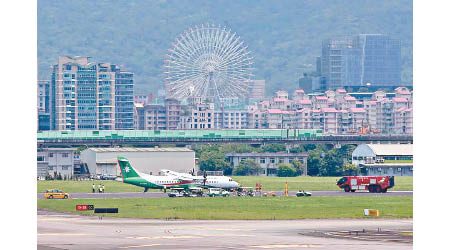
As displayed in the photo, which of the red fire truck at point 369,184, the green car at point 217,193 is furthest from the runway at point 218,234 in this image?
the red fire truck at point 369,184

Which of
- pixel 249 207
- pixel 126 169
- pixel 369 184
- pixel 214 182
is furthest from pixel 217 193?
pixel 249 207

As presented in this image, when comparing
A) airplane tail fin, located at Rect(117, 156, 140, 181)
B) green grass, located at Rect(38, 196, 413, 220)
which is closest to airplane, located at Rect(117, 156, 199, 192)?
airplane tail fin, located at Rect(117, 156, 140, 181)

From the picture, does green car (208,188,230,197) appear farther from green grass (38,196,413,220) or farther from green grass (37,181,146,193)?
green grass (37,181,146,193)

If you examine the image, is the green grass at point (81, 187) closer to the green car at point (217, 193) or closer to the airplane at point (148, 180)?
the airplane at point (148, 180)

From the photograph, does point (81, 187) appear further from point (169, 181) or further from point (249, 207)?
point (249, 207)

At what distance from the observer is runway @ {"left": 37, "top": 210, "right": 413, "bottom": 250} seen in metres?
64.9

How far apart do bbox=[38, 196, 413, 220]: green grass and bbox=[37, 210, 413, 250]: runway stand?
240 inches

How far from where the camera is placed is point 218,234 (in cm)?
7519

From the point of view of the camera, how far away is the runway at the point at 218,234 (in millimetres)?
64875

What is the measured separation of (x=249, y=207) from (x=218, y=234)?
3838cm
